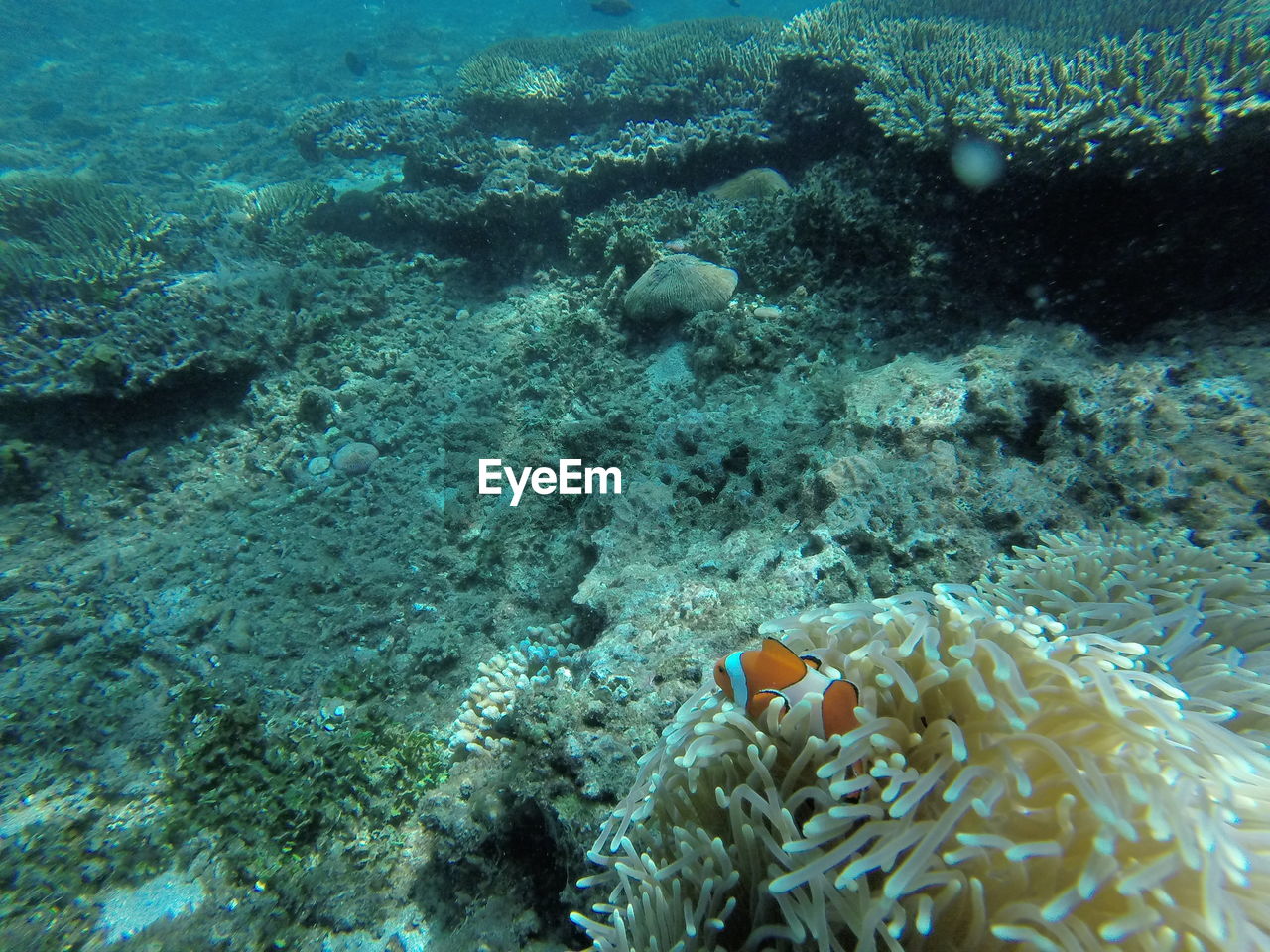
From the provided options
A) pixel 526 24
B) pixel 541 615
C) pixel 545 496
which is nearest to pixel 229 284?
pixel 545 496

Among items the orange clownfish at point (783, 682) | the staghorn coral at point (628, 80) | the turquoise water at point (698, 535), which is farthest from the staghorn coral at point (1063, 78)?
the orange clownfish at point (783, 682)

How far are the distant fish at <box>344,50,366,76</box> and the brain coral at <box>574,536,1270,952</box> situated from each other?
1987cm

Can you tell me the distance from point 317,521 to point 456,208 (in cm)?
401

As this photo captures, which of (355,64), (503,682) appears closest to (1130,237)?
(503,682)

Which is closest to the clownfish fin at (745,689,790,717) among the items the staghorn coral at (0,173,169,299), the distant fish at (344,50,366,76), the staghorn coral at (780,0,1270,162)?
the staghorn coral at (780,0,1270,162)

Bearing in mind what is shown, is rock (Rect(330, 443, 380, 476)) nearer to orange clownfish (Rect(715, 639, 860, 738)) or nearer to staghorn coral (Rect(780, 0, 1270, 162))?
orange clownfish (Rect(715, 639, 860, 738))

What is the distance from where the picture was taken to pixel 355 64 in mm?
15750

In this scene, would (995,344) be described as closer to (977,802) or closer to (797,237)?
(797,237)

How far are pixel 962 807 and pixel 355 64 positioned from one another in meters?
20.5

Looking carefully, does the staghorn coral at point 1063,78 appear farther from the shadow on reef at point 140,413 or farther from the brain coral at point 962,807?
the shadow on reef at point 140,413

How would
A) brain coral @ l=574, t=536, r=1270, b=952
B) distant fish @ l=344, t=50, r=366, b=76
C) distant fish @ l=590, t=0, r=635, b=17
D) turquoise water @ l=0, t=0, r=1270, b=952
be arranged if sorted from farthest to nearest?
distant fish @ l=590, t=0, r=635, b=17 < distant fish @ l=344, t=50, r=366, b=76 < turquoise water @ l=0, t=0, r=1270, b=952 < brain coral @ l=574, t=536, r=1270, b=952

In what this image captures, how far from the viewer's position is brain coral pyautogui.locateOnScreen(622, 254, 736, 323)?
178 inches

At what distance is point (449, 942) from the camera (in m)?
2.32

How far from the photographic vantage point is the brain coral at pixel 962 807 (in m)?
1.09
